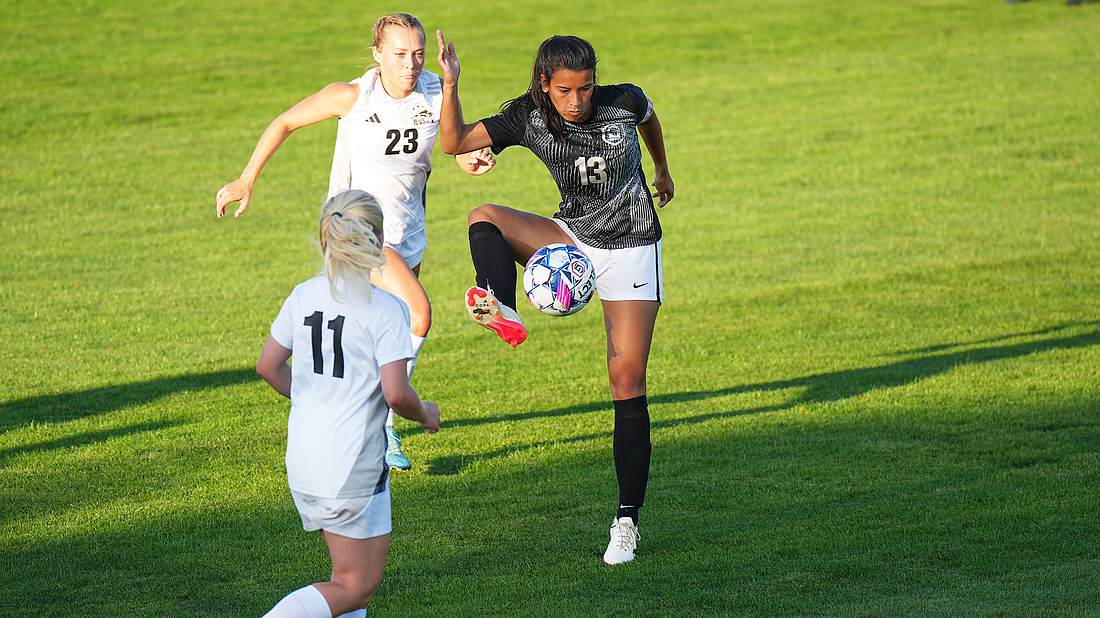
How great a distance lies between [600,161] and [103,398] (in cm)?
485

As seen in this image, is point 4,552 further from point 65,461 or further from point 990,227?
point 990,227

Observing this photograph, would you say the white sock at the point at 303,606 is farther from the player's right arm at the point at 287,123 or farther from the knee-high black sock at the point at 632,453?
the player's right arm at the point at 287,123

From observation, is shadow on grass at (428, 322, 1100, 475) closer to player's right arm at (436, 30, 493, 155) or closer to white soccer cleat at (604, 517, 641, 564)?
white soccer cleat at (604, 517, 641, 564)

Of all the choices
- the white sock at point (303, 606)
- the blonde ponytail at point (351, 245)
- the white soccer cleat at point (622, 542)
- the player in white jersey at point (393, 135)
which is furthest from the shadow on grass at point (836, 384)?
the blonde ponytail at point (351, 245)

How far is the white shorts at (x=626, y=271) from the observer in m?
5.36

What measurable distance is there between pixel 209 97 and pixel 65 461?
17010 mm

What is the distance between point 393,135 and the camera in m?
6.40

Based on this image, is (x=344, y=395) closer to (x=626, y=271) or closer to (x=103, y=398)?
(x=626, y=271)

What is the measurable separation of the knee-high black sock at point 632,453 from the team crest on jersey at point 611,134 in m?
1.25

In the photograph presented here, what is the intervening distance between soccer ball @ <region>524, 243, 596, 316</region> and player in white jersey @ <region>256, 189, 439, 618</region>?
1.31 metres

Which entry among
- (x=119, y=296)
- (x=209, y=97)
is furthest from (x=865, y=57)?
(x=119, y=296)

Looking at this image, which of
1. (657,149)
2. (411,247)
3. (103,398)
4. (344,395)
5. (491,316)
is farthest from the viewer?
(103,398)

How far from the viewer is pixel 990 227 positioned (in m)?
14.3

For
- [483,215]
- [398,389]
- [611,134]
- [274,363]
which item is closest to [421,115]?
[483,215]
